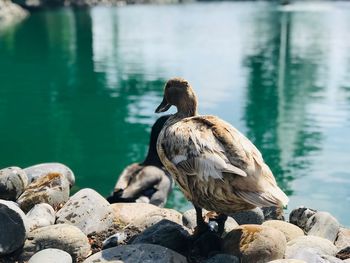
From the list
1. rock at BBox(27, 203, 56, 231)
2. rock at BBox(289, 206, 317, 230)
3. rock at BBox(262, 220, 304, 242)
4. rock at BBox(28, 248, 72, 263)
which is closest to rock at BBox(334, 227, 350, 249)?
rock at BBox(289, 206, 317, 230)

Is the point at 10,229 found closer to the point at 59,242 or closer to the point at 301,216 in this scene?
the point at 59,242

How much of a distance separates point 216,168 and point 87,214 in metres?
2.40

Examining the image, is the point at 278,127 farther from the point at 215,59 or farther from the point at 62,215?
the point at 215,59

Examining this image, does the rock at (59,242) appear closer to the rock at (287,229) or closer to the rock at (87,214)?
the rock at (87,214)

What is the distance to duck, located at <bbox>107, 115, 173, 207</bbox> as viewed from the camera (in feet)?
35.8

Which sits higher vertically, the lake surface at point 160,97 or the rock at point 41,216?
the rock at point 41,216

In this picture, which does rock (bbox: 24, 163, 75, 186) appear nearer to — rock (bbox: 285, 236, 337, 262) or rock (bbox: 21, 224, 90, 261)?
rock (bbox: 21, 224, 90, 261)

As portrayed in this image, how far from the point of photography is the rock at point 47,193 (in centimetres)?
814

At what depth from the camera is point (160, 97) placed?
2539 cm

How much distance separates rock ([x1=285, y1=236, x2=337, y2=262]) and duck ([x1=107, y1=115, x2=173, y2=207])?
4.55 m

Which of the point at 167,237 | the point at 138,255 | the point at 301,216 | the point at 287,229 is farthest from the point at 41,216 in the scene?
the point at 301,216

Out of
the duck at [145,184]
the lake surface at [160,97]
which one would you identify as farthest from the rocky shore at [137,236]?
the lake surface at [160,97]

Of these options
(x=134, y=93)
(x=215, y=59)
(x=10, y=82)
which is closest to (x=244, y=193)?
(x=134, y=93)

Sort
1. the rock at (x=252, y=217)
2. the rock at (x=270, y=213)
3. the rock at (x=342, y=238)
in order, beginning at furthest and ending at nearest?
the rock at (x=270, y=213)
the rock at (x=252, y=217)
the rock at (x=342, y=238)
